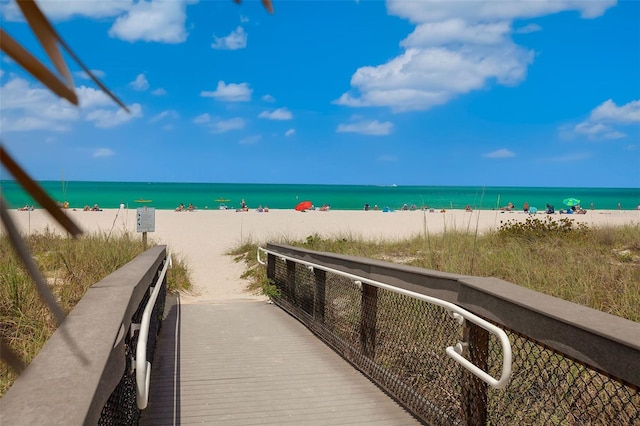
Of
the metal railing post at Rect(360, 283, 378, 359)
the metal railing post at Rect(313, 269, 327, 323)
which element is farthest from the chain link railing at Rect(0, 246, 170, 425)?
the metal railing post at Rect(313, 269, 327, 323)

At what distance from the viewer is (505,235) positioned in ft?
35.8

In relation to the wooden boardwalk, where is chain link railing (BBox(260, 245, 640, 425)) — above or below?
above

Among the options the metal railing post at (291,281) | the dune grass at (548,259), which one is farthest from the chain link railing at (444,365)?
the dune grass at (548,259)

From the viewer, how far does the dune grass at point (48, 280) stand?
420 centimetres

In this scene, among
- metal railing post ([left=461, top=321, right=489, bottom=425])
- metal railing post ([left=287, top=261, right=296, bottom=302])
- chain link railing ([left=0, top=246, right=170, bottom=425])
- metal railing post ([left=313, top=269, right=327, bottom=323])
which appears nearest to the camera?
chain link railing ([left=0, top=246, right=170, bottom=425])

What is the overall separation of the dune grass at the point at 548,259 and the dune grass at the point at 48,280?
241 centimetres

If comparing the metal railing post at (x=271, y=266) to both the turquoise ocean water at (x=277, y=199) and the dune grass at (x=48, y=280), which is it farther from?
the turquoise ocean water at (x=277, y=199)

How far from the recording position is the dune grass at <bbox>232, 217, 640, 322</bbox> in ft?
17.5

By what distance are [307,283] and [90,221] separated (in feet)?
68.9

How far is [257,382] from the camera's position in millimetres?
4387

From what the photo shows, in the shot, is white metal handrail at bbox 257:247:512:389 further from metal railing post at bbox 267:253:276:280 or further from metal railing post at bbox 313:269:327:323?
metal railing post at bbox 267:253:276:280

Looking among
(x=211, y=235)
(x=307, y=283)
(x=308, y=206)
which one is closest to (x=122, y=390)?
(x=307, y=283)

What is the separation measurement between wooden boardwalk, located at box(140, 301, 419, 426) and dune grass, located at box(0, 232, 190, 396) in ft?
3.02

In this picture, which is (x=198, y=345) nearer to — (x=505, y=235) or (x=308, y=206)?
(x=505, y=235)
